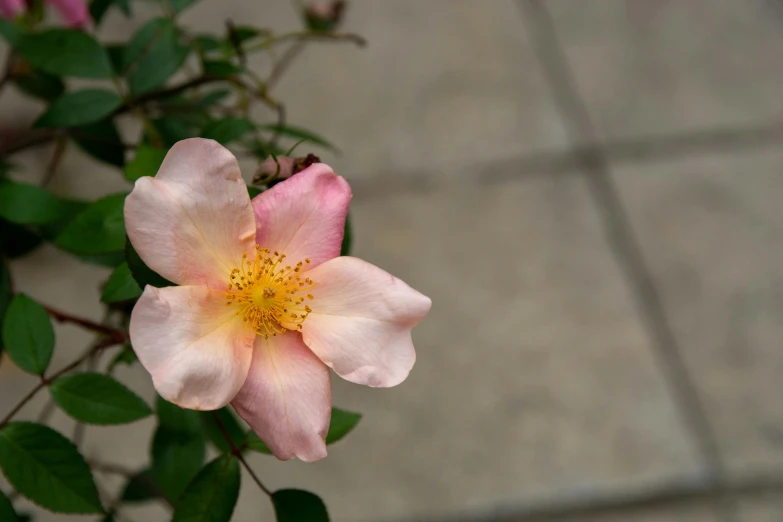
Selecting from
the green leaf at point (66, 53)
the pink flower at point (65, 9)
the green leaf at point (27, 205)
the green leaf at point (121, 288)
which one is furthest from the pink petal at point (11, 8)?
the green leaf at point (121, 288)

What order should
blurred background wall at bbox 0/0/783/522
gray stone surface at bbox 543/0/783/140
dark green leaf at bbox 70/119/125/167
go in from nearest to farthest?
dark green leaf at bbox 70/119/125/167 < blurred background wall at bbox 0/0/783/522 < gray stone surface at bbox 543/0/783/140

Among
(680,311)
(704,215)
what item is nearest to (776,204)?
(704,215)

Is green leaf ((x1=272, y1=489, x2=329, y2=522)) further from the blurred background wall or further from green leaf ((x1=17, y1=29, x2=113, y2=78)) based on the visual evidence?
the blurred background wall

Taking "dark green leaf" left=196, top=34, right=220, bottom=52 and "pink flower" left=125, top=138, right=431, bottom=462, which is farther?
"dark green leaf" left=196, top=34, right=220, bottom=52

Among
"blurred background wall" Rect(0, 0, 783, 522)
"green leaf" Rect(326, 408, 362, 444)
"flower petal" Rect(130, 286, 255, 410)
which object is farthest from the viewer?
"blurred background wall" Rect(0, 0, 783, 522)

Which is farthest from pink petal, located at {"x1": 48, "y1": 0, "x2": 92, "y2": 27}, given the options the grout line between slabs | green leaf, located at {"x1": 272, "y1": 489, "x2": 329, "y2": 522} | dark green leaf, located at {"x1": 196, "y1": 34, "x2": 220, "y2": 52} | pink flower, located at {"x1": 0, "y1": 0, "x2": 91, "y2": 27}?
the grout line between slabs

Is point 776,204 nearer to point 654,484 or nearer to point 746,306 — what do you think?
point 746,306

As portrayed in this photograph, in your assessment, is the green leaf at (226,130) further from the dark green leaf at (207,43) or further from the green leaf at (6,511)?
the green leaf at (6,511)
